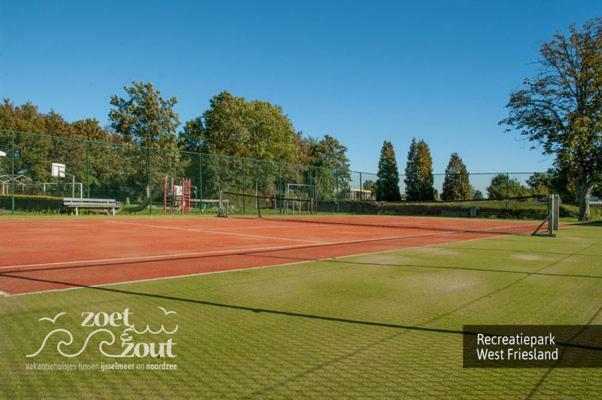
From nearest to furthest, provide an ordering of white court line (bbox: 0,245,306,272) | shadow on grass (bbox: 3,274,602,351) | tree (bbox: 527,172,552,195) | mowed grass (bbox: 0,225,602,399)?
A: 1. mowed grass (bbox: 0,225,602,399)
2. shadow on grass (bbox: 3,274,602,351)
3. white court line (bbox: 0,245,306,272)
4. tree (bbox: 527,172,552,195)

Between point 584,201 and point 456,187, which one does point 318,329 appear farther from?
point 456,187

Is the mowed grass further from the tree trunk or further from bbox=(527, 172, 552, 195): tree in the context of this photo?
bbox=(527, 172, 552, 195): tree

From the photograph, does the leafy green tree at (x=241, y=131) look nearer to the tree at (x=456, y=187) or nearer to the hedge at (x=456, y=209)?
the hedge at (x=456, y=209)

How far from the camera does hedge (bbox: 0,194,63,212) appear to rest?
19.3 metres

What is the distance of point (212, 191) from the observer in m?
27.7

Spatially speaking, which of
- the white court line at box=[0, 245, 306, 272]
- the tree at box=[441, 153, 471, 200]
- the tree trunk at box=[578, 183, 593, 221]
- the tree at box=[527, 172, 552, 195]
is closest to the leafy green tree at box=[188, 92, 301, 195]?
the tree at box=[441, 153, 471, 200]

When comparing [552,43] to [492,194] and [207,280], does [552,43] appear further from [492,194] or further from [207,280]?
[207,280]

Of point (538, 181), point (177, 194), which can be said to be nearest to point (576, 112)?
point (538, 181)

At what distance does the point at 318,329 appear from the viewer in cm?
336

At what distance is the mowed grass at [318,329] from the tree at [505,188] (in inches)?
1102

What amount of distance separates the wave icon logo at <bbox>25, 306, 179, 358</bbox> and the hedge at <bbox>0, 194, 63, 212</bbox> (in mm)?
19215

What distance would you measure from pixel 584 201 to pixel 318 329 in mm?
29540

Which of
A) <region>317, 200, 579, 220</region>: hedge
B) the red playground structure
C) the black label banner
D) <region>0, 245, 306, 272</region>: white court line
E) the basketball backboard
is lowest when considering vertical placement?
the black label banner

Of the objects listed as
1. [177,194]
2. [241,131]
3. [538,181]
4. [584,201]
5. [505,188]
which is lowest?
[584,201]
